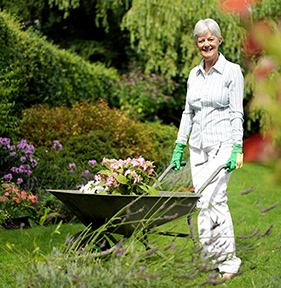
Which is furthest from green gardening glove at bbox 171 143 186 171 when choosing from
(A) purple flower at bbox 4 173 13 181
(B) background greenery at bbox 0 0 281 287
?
(A) purple flower at bbox 4 173 13 181

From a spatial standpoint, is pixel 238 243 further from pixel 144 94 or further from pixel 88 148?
pixel 144 94

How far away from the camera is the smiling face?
116 inches

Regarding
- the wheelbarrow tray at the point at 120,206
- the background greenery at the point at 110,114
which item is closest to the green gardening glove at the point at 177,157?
the background greenery at the point at 110,114

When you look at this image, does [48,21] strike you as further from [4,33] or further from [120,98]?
[4,33]

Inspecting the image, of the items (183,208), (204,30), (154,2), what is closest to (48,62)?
(154,2)

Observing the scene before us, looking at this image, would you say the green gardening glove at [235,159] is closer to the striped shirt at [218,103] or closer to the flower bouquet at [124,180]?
the striped shirt at [218,103]

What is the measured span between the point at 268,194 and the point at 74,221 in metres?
3.78

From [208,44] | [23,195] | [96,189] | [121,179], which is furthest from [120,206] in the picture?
[23,195]

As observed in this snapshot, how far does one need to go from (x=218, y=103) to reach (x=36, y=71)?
482cm

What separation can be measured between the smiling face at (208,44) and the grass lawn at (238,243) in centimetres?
88

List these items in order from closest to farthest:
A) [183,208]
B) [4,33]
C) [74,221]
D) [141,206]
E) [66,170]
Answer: [141,206] < [183,208] < [74,221] < [66,170] < [4,33]

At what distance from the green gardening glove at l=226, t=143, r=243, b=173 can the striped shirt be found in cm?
5

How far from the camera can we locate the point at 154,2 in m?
9.73

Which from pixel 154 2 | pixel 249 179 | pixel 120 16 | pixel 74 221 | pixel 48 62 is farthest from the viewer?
pixel 120 16
